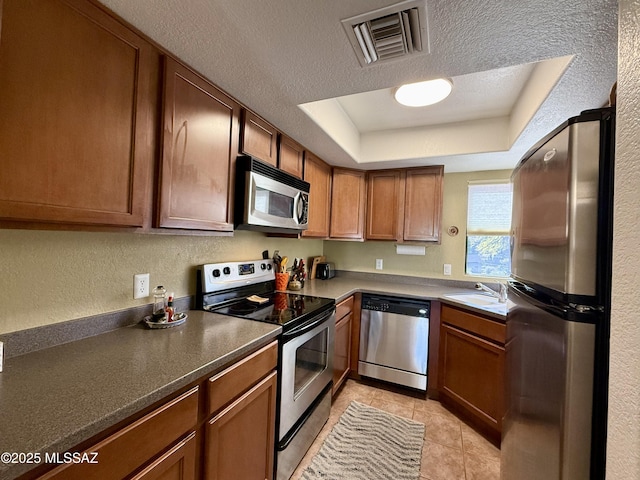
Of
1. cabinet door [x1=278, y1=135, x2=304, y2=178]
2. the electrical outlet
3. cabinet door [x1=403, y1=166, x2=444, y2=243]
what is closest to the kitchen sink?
cabinet door [x1=403, y1=166, x2=444, y2=243]

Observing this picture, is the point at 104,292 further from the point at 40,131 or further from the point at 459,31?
the point at 459,31

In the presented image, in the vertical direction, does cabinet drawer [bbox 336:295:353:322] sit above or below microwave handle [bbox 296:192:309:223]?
below

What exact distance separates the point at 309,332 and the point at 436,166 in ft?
6.76

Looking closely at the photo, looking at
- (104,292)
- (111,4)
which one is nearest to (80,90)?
(111,4)

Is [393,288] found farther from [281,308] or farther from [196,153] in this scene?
[196,153]

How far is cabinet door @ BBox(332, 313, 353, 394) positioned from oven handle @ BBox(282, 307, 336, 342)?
41 centimetres

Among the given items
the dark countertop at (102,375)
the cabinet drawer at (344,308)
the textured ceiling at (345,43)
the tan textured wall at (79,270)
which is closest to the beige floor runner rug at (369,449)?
the cabinet drawer at (344,308)

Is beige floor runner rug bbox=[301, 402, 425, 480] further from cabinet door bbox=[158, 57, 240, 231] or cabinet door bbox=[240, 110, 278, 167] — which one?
cabinet door bbox=[240, 110, 278, 167]

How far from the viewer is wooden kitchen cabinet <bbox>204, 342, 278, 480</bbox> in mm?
1003

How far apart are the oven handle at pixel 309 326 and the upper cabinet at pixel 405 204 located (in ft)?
4.12

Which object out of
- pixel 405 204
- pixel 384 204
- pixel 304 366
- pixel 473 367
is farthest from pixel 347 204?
pixel 473 367

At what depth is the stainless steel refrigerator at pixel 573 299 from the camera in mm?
729

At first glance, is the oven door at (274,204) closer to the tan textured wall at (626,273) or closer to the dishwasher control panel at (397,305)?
the dishwasher control panel at (397,305)

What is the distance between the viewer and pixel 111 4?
93cm
